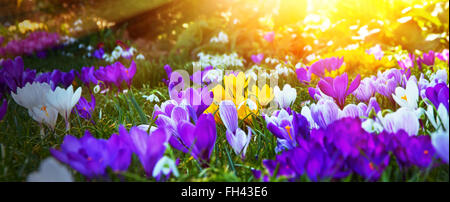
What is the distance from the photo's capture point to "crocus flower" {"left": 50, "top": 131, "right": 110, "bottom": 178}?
0.73 meters

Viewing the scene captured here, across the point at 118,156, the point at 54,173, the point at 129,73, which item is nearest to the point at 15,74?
the point at 129,73

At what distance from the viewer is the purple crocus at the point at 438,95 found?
1032 millimetres

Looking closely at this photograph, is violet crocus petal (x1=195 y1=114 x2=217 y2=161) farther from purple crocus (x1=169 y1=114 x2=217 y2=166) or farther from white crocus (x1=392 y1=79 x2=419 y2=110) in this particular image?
white crocus (x1=392 y1=79 x2=419 y2=110)

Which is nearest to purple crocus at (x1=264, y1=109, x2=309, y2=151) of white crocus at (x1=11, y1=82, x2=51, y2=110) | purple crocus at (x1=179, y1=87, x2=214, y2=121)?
purple crocus at (x1=179, y1=87, x2=214, y2=121)

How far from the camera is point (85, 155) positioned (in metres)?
0.77

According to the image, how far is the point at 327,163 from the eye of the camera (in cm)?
74

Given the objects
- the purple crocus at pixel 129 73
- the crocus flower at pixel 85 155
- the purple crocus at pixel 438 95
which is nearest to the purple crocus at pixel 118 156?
the crocus flower at pixel 85 155

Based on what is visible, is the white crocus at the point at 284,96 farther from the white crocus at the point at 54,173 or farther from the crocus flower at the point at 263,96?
the white crocus at the point at 54,173

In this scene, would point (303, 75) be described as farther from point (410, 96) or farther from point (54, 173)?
point (54, 173)

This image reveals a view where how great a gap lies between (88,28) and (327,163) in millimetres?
7941

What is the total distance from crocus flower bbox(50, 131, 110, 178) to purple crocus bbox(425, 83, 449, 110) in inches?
36.6

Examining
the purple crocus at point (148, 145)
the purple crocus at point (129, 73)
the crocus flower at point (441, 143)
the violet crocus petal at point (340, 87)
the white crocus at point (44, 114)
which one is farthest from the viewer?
the purple crocus at point (129, 73)

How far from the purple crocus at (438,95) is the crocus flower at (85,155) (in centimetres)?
93
